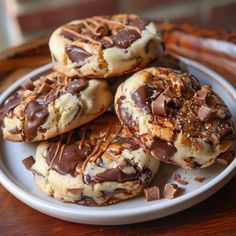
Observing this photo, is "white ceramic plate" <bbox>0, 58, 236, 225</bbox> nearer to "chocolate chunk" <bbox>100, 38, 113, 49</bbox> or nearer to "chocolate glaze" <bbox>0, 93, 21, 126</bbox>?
"chocolate glaze" <bbox>0, 93, 21, 126</bbox>

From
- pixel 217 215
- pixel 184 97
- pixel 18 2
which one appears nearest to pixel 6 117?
pixel 184 97

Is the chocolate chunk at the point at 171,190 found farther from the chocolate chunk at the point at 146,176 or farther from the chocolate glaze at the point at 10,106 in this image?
the chocolate glaze at the point at 10,106

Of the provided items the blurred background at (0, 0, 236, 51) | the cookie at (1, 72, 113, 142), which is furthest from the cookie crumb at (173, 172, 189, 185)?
the blurred background at (0, 0, 236, 51)

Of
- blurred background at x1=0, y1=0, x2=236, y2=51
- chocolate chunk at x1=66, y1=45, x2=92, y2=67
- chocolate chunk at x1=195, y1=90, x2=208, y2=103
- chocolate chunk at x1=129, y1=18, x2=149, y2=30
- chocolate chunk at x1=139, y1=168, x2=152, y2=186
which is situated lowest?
blurred background at x1=0, y1=0, x2=236, y2=51

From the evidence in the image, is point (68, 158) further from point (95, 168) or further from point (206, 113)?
point (206, 113)

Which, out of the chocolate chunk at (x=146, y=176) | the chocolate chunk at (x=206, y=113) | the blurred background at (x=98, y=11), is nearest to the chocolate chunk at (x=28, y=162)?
the chocolate chunk at (x=146, y=176)

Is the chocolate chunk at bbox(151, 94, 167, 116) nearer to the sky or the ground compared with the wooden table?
nearer to the sky
